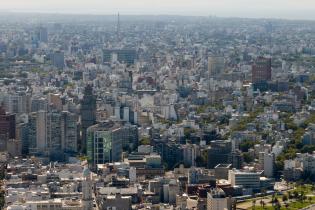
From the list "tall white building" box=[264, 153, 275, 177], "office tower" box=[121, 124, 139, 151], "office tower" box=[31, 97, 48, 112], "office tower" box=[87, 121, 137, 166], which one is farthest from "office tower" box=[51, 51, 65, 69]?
"tall white building" box=[264, 153, 275, 177]

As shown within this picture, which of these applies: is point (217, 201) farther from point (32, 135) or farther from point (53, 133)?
point (32, 135)

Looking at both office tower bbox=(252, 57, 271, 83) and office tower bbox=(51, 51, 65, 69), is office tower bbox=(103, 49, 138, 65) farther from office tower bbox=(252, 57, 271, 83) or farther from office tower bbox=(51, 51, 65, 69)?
office tower bbox=(252, 57, 271, 83)

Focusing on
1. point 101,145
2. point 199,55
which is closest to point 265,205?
point 101,145

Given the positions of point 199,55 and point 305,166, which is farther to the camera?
point 199,55

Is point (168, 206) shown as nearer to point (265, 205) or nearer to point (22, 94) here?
point (265, 205)

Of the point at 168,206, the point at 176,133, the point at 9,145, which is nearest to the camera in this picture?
the point at 168,206

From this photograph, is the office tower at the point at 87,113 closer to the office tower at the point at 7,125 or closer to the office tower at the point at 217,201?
the office tower at the point at 7,125
